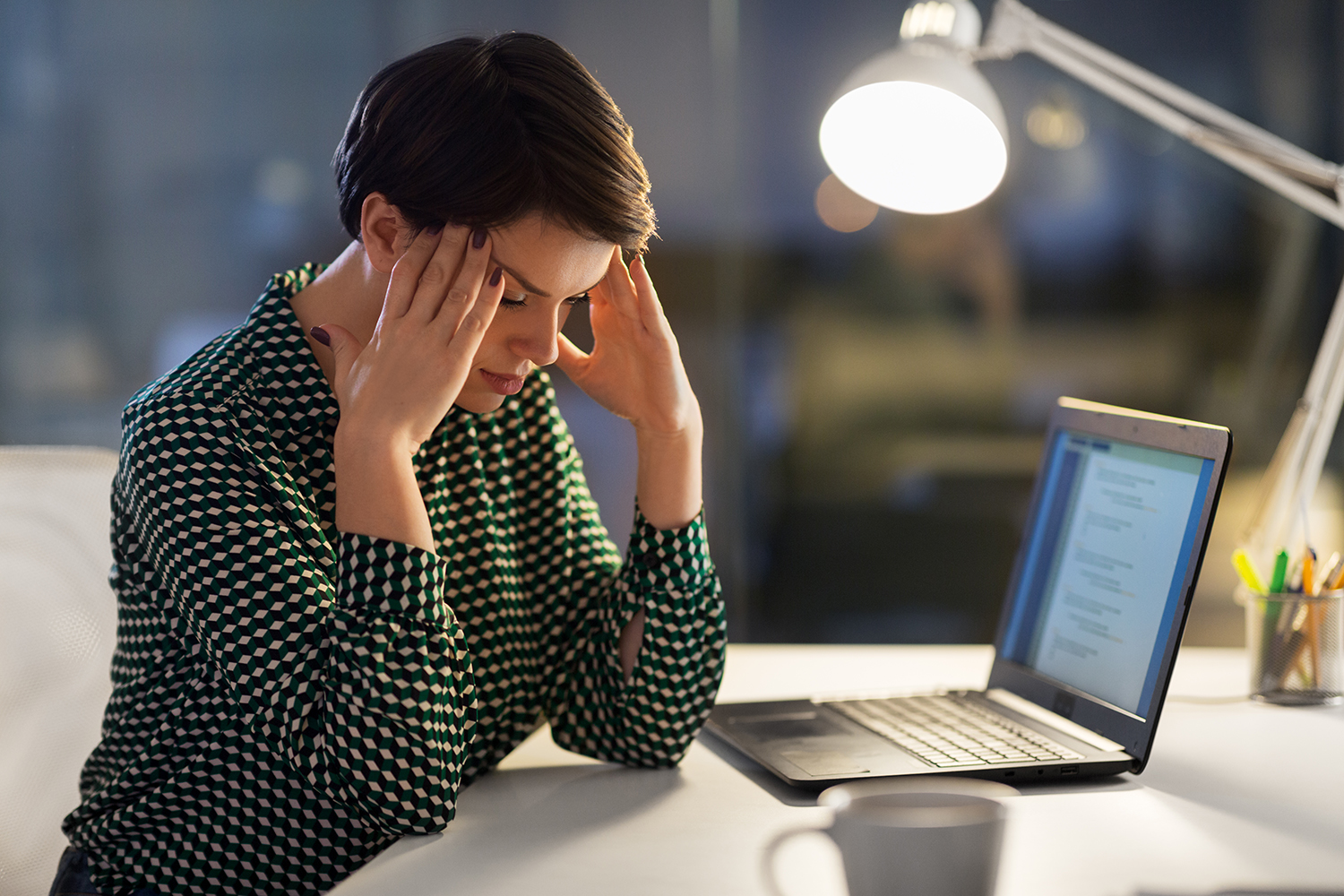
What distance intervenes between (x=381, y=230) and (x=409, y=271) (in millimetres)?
54

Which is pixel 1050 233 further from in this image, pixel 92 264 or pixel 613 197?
pixel 92 264

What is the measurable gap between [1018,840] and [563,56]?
0.64 meters

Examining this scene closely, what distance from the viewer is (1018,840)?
0.72 metres

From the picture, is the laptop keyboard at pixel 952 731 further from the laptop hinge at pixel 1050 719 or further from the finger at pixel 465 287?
the finger at pixel 465 287

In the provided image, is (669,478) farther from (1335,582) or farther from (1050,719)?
(1335,582)

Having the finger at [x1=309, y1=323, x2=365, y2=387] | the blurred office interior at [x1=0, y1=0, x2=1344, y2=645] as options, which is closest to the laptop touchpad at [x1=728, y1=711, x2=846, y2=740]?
the finger at [x1=309, y1=323, x2=365, y2=387]

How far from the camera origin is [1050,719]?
3.30ft

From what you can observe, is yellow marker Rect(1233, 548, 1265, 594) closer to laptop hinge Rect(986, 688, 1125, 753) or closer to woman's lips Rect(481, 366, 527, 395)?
laptop hinge Rect(986, 688, 1125, 753)

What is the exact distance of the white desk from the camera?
2.17 ft

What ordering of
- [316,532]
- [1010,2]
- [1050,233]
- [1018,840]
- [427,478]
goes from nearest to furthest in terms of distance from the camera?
1. [1018,840]
2. [316,532]
3. [427,478]
4. [1010,2]
5. [1050,233]

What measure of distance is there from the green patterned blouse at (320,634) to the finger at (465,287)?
141 mm

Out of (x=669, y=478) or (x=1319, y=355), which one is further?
(x=1319, y=355)

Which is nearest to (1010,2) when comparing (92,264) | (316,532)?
(316,532)

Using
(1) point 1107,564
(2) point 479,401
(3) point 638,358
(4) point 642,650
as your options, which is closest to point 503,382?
(2) point 479,401
